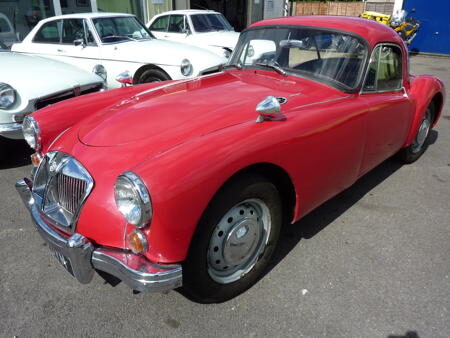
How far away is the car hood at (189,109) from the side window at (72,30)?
4.19 metres

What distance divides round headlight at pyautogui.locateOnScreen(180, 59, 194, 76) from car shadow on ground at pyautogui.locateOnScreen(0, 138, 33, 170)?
8.75 ft

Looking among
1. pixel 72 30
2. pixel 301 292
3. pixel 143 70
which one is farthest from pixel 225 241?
pixel 72 30

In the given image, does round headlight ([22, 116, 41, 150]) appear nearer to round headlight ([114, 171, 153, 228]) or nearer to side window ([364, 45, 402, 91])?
round headlight ([114, 171, 153, 228])

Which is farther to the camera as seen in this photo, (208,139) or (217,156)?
(208,139)

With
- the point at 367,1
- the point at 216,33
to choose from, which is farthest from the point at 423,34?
the point at 216,33

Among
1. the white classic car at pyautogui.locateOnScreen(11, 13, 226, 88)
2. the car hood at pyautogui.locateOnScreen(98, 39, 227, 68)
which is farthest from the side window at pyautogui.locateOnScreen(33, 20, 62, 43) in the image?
the car hood at pyautogui.locateOnScreen(98, 39, 227, 68)

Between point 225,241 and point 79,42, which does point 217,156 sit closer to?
point 225,241

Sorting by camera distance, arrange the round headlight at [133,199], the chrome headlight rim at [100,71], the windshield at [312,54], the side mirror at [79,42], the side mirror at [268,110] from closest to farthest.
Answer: the round headlight at [133,199]
the side mirror at [268,110]
the windshield at [312,54]
the chrome headlight rim at [100,71]
the side mirror at [79,42]

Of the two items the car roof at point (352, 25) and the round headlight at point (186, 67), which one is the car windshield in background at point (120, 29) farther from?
the car roof at point (352, 25)

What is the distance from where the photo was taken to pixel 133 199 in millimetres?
1805

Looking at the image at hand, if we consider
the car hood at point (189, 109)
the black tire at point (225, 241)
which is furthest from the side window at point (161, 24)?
the black tire at point (225, 241)

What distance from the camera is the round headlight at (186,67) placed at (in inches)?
233

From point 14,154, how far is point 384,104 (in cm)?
436

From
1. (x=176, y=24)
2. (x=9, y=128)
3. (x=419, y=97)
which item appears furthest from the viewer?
(x=176, y=24)
